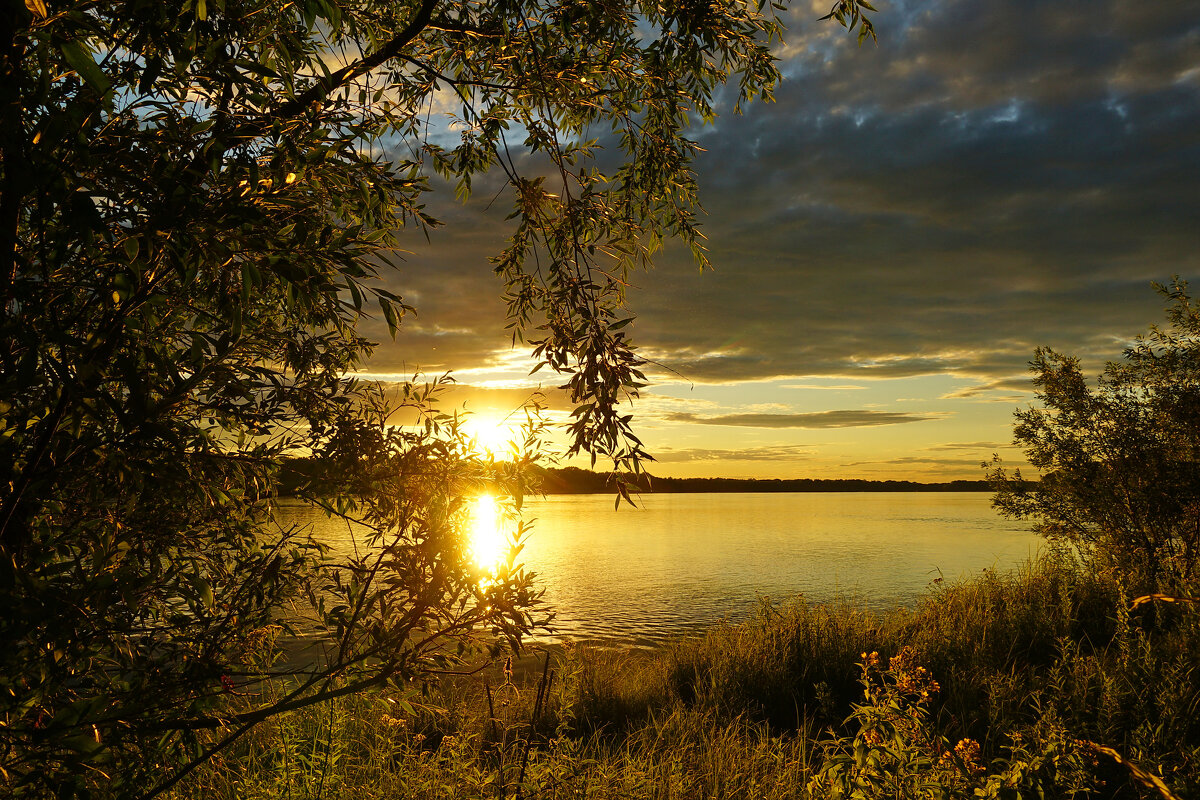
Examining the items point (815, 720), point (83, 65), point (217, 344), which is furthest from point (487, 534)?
point (815, 720)

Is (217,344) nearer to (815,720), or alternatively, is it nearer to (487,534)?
(487,534)

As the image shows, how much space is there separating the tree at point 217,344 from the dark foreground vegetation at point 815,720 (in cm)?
72

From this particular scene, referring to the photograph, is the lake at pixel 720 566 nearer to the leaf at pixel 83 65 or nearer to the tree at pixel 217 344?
the tree at pixel 217 344

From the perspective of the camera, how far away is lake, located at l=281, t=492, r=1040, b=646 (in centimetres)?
1798

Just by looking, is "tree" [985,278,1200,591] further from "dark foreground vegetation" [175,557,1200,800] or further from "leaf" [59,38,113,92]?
"leaf" [59,38,113,92]

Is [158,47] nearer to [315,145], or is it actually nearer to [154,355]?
[315,145]

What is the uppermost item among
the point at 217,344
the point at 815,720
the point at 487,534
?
the point at 217,344

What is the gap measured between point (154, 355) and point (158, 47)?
1060 millimetres

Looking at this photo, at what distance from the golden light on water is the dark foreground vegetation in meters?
0.58

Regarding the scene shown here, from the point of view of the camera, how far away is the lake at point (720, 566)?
17984mm

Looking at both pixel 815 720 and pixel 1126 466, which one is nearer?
pixel 815 720

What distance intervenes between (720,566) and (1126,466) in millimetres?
16649

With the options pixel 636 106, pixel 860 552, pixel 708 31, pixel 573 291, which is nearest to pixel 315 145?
pixel 573 291

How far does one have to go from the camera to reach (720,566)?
27.5m
